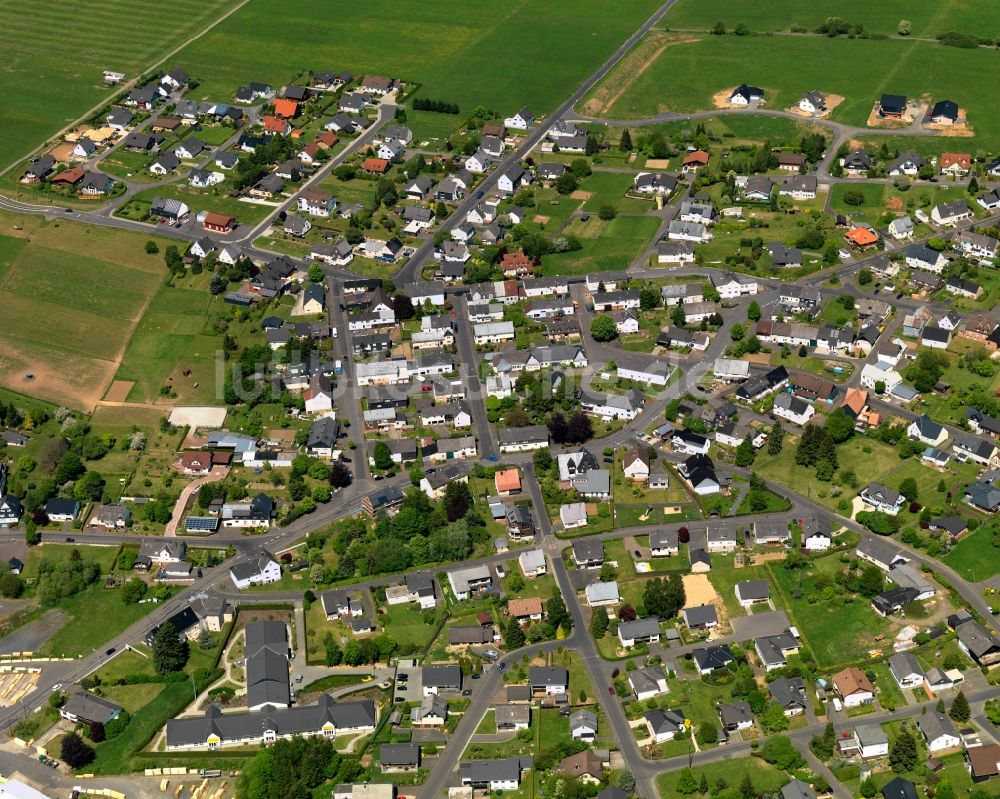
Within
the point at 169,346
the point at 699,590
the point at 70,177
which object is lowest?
the point at 169,346

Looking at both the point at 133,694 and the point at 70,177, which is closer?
the point at 133,694

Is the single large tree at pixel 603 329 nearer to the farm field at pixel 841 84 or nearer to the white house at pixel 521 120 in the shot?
the white house at pixel 521 120

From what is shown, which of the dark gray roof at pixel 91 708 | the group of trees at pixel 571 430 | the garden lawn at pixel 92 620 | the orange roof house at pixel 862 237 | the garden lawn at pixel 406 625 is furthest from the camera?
the orange roof house at pixel 862 237

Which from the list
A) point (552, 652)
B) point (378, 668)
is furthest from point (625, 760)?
point (378, 668)

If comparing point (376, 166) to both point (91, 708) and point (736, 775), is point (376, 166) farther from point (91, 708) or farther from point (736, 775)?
point (736, 775)

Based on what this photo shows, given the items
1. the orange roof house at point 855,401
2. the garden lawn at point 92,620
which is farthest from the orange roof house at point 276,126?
the orange roof house at point 855,401

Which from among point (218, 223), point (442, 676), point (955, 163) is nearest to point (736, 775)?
point (442, 676)
